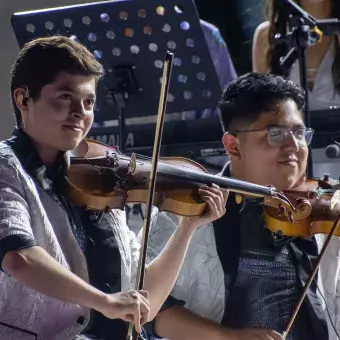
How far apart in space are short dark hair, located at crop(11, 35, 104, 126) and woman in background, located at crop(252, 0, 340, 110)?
1.19 meters

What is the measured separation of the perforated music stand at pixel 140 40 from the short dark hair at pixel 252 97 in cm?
26

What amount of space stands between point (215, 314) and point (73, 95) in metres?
0.68

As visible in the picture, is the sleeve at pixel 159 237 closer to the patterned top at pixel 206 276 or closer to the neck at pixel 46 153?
the patterned top at pixel 206 276

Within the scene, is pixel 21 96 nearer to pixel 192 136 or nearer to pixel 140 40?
pixel 140 40

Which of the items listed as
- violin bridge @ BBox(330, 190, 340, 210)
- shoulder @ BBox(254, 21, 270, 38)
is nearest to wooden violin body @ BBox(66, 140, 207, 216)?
violin bridge @ BBox(330, 190, 340, 210)

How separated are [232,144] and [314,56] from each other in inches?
36.6

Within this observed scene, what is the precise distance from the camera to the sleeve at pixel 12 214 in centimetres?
166

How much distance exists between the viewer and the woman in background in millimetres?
3045

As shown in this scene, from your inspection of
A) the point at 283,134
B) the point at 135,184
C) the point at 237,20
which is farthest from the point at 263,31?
the point at 135,184

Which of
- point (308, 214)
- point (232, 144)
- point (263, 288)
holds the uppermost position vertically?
point (232, 144)

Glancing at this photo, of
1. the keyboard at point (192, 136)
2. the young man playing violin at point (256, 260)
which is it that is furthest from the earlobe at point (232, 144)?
the keyboard at point (192, 136)

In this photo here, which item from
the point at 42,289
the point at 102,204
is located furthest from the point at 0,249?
the point at 102,204

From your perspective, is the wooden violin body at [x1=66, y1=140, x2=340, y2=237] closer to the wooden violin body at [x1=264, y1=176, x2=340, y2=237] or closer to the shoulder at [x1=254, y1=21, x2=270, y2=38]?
the wooden violin body at [x1=264, y1=176, x2=340, y2=237]

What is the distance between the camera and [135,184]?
6.77ft
